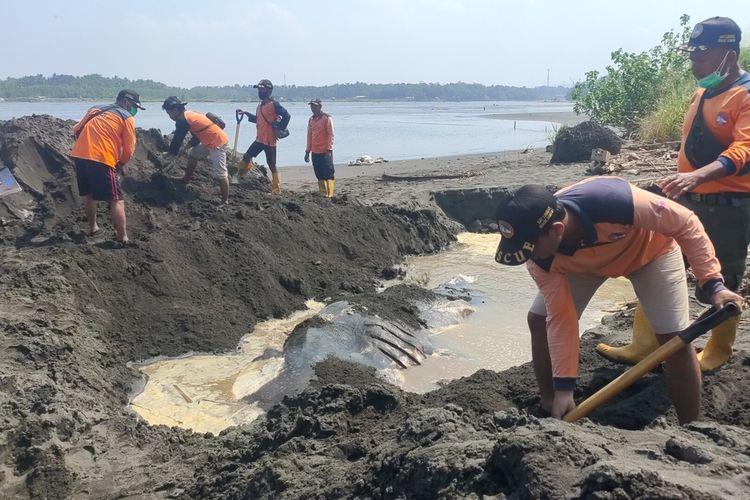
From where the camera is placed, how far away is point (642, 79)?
17328 millimetres

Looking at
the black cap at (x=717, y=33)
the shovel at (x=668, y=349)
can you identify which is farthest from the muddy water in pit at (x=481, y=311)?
the black cap at (x=717, y=33)

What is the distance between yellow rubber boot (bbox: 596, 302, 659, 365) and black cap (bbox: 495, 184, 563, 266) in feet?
4.92

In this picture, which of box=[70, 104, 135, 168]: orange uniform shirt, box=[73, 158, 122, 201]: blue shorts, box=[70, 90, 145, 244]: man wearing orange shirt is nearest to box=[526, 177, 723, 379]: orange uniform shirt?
box=[70, 90, 145, 244]: man wearing orange shirt

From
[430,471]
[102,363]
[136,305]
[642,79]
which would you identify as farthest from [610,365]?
[642,79]

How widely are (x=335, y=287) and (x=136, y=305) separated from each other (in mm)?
2366

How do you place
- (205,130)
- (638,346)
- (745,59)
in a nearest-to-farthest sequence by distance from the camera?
(638,346) → (205,130) → (745,59)

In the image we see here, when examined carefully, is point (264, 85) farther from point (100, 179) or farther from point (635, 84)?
point (635, 84)

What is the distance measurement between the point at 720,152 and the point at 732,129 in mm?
146

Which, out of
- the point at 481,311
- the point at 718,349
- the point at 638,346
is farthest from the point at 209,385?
the point at 718,349

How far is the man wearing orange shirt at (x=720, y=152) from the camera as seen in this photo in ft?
12.3

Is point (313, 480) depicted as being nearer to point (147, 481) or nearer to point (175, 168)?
point (147, 481)

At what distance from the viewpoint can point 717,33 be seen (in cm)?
377

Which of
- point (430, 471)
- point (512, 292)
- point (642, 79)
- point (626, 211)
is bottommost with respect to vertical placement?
point (512, 292)

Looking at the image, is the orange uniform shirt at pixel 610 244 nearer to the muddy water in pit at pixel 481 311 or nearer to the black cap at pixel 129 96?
the muddy water in pit at pixel 481 311
